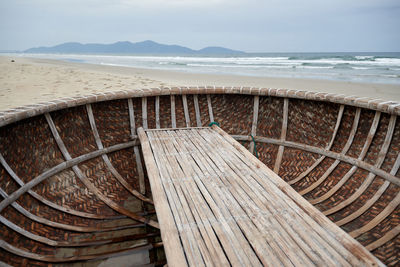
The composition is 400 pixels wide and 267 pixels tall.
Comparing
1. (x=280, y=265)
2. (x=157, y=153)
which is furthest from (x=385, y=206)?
(x=157, y=153)

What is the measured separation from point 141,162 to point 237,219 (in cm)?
200

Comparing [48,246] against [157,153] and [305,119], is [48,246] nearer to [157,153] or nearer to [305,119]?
[157,153]

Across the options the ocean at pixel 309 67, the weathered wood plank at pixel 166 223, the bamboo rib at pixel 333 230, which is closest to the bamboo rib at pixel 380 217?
the bamboo rib at pixel 333 230

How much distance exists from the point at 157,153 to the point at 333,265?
5.28ft

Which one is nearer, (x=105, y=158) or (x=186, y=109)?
(x=105, y=158)

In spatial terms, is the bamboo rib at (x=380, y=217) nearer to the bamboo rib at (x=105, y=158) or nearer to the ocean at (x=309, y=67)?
the bamboo rib at (x=105, y=158)

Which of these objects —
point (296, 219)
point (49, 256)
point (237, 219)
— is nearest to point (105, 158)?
point (49, 256)

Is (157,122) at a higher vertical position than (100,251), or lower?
higher

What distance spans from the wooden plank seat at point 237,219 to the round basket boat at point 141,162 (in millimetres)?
655

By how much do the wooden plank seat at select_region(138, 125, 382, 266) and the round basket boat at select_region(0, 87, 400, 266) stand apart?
66 centimetres

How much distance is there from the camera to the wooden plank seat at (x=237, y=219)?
1178mm

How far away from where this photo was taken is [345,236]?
127 cm

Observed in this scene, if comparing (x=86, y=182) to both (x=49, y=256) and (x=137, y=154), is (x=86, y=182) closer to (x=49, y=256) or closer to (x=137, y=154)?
(x=137, y=154)

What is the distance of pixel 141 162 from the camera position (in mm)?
3176
